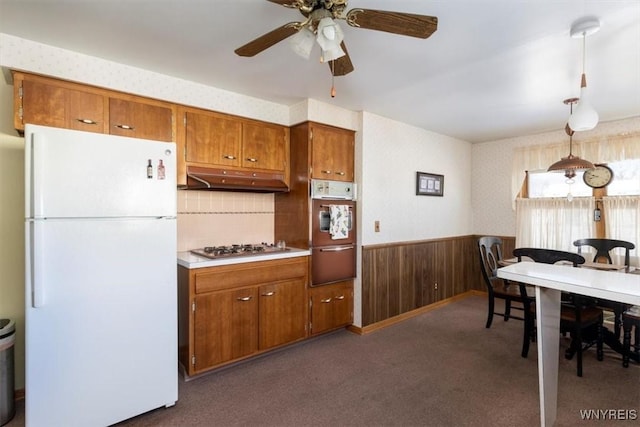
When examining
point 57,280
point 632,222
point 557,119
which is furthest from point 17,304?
point 632,222

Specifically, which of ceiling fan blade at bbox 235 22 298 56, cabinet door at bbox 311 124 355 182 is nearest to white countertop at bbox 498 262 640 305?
ceiling fan blade at bbox 235 22 298 56

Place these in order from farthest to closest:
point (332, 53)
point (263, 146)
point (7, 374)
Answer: point (263, 146), point (7, 374), point (332, 53)

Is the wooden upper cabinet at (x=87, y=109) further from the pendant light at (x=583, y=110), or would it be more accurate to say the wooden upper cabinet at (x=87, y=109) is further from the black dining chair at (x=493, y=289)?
the black dining chair at (x=493, y=289)

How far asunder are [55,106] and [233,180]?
132cm

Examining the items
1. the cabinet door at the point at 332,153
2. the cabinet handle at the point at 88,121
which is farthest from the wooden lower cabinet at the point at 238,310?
the cabinet handle at the point at 88,121

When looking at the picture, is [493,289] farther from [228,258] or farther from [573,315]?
[228,258]

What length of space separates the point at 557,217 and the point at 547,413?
3.20 metres

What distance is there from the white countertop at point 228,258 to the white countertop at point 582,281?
1794 mm

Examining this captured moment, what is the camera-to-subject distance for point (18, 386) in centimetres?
224

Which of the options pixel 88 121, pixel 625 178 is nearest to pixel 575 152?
pixel 625 178

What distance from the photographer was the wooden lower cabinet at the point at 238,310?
2.49 m

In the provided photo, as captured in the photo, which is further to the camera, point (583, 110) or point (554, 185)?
point (554, 185)

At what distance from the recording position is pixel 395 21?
141 centimetres

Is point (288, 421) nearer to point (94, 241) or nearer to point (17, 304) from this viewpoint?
point (94, 241)
